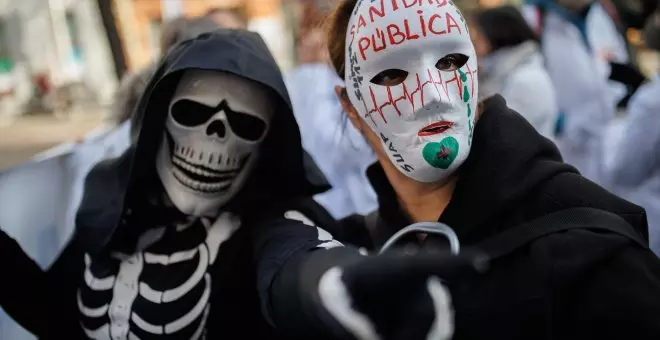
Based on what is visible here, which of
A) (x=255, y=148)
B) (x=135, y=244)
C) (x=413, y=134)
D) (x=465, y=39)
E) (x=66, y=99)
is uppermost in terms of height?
(x=465, y=39)

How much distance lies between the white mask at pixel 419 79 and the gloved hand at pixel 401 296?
0.35 meters

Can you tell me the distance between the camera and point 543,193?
1020 mm

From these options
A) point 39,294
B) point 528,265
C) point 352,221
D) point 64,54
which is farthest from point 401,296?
point 64,54

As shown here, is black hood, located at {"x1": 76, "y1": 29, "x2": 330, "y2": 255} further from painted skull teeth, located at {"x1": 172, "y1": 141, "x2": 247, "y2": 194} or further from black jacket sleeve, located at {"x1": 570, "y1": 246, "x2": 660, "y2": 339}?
black jacket sleeve, located at {"x1": 570, "y1": 246, "x2": 660, "y2": 339}

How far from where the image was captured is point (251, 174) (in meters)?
1.48

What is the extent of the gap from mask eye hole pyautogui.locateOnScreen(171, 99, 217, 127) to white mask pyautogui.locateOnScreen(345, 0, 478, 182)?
1.24 feet

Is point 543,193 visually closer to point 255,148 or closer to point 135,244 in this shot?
point 255,148

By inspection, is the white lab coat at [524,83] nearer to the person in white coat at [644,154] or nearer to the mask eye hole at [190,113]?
the person in white coat at [644,154]

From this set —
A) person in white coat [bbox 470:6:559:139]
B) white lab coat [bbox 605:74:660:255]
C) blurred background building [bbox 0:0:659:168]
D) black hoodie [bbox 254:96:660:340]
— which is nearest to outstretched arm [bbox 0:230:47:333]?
black hoodie [bbox 254:96:660:340]

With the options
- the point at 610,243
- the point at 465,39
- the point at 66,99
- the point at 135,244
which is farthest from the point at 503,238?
the point at 66,99

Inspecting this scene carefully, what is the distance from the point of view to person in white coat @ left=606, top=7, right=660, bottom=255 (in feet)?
7.41

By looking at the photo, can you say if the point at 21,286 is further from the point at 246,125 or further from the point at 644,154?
the point at 644,154

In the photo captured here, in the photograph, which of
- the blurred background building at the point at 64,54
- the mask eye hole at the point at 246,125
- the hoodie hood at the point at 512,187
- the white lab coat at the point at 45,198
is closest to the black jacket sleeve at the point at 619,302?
the hoodie hood at the point at 512,187

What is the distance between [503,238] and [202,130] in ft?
2.35
